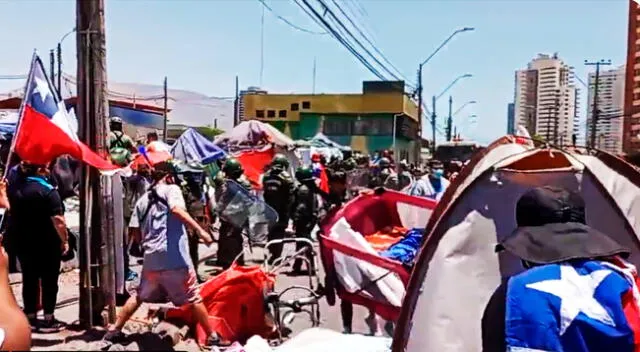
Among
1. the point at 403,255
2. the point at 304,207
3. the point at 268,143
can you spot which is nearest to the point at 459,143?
the point at 268,143

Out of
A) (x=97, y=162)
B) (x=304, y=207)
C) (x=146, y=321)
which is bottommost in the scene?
(x=146, y=321)

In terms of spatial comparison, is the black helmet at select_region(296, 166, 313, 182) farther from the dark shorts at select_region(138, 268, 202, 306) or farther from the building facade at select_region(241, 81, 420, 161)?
the building facade at select_region(241, 81, 420, 161)

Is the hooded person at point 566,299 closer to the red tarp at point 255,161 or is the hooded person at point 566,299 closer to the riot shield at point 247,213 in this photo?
the riot shield at point 247,213

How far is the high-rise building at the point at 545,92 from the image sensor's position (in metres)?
58.9

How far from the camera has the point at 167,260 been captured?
5910mm

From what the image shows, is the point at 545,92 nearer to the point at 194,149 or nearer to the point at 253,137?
the point at 253,137

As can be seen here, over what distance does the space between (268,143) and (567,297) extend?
17638 millimetres

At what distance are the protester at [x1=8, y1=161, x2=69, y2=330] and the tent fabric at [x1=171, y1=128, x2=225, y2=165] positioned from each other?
6.90m

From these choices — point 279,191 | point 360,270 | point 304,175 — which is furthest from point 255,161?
point 360,270

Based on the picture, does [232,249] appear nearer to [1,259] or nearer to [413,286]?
[413,286]

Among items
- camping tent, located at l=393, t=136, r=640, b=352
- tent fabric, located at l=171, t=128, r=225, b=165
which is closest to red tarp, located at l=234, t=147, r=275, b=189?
tent fabric, located at l=171, t=128, r=225, b=165

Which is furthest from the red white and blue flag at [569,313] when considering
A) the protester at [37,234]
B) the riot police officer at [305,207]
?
the riot police officer at [305,207]

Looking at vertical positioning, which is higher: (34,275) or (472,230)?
(472,230)

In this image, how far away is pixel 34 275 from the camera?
671 cm
